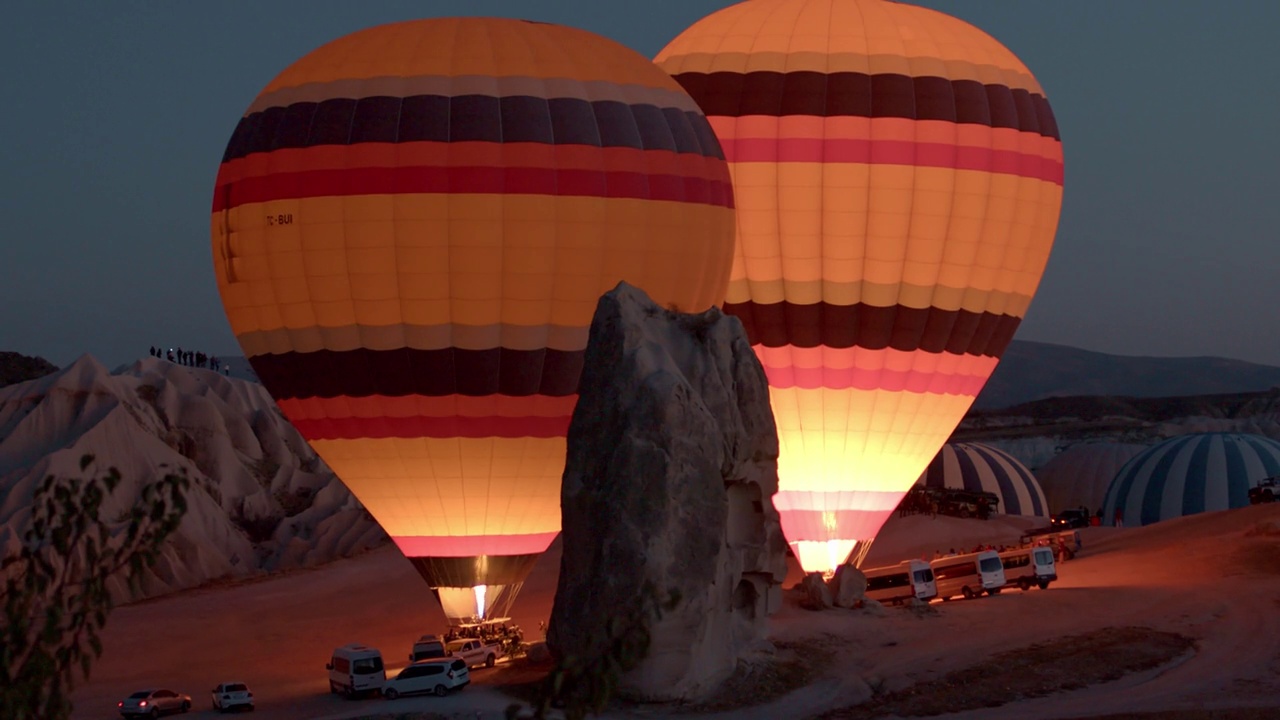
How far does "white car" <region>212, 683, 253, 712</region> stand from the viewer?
2366cm

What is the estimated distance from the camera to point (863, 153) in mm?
28547

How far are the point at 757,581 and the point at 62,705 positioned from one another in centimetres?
1475

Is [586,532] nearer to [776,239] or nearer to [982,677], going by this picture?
[982,677]

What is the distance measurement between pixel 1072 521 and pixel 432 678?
86.6 feet

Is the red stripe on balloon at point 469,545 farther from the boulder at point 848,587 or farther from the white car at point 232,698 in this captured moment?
the boulder at point 848,587

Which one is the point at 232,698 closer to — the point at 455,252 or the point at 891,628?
the point at 455,252

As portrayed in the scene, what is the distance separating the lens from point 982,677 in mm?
22203

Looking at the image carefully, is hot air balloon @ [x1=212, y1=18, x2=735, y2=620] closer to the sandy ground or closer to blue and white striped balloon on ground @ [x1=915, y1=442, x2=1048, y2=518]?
the sandy ground

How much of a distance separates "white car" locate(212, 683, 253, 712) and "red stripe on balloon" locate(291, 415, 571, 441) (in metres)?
3.66

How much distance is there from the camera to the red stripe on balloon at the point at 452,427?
24797 mm

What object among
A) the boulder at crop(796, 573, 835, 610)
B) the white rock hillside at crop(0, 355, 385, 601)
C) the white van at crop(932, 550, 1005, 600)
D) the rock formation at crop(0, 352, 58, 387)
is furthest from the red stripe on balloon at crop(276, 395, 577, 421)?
the rock formation at crop(0, 352, 58, 387)

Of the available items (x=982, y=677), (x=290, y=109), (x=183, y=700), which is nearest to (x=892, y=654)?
(x=982, y=677)

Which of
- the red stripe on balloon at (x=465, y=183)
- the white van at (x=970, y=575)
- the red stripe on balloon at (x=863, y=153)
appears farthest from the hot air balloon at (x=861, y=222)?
the red stripe on balloon at (x=465, y=183)

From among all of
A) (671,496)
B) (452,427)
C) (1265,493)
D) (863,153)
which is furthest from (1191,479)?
(671,496)
